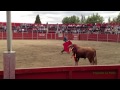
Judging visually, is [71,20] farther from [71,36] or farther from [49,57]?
[49,57]

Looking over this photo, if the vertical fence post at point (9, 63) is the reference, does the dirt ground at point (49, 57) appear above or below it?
below

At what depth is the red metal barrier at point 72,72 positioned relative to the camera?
217 inches

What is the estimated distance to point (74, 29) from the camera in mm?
36969

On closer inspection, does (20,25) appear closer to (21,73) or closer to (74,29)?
(74,29)

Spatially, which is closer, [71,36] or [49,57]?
[49,57]

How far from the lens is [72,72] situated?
569cm

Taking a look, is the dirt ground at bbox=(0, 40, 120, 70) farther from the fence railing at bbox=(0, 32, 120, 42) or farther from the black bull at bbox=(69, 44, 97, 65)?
the fence railing at bbox=(0, 32, 120, 42)

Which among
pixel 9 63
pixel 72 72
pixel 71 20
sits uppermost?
pixel 71 20

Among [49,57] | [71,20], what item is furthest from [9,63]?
[71,20]

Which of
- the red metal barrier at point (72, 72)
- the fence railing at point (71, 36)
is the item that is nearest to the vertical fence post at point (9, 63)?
the red metal barrier at point (72, 72)

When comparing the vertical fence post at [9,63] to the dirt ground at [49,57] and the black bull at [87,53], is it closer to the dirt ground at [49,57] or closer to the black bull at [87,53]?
the dirt ground at [49,57]

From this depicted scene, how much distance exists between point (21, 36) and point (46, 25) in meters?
4.86
